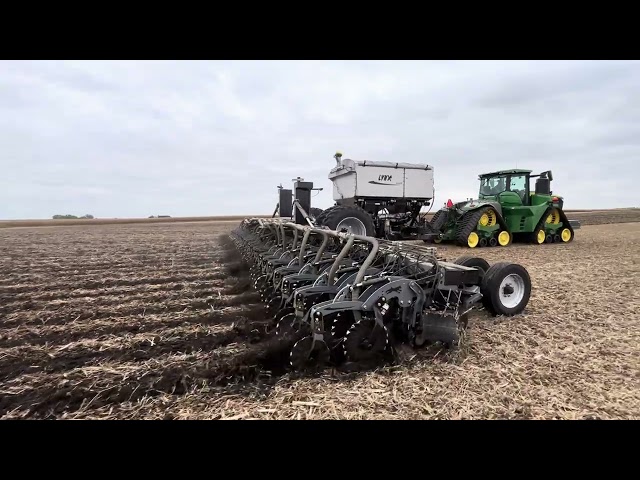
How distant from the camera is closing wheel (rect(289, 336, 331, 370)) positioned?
2816 mm

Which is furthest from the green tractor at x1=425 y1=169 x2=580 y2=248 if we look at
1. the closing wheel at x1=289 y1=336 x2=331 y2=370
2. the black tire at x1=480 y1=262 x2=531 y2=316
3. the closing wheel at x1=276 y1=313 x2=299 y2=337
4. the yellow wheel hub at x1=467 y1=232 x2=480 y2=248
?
the closing wheel at x1=289 y1=336 x2=331 y2=370

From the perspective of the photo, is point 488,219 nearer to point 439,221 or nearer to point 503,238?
point 503,238

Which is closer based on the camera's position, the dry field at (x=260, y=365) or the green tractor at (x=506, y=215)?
the dry field at (x=260, y=365)

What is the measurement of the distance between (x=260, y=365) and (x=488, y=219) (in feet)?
31.5

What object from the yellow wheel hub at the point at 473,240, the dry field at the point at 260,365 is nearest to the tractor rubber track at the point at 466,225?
the yellow wheel hub at the point at 473,240

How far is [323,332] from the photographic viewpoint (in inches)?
112

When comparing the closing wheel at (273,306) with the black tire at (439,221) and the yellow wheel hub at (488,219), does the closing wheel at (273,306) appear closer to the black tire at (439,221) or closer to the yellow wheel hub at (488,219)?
the black tire at (439,221)

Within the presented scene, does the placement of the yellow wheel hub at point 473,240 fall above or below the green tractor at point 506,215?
below

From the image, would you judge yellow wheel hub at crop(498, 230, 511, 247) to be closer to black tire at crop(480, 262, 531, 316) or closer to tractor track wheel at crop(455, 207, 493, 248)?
tractor track wheel at crop(455, 207, 493, 248)

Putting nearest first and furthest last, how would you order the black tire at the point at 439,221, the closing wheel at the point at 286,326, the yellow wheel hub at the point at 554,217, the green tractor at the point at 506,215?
the closing wheel at the point at 286,326 → the green tractor at the point at 506,215 → the black tire at the point at 439,221 → the yellow wheel hub at the point at 554,217

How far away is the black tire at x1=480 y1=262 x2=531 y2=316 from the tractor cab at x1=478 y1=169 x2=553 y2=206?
8.20 metres

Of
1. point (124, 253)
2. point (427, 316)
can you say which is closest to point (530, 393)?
point (427, 316)

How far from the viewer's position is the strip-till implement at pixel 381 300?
2.85 metres

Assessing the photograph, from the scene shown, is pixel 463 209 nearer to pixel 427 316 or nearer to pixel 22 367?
pixel 427 316
